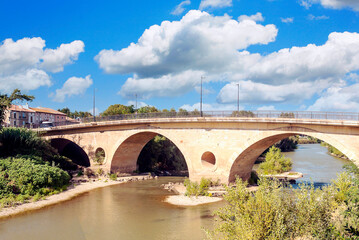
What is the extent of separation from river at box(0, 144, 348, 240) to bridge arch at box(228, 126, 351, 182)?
5.31 metres

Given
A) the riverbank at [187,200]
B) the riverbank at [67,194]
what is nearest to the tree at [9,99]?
the riverbank at [67,194]

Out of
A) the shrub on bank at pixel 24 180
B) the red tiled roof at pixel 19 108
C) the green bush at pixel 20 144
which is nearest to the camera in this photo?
the shrub on bank at pixel 24 180

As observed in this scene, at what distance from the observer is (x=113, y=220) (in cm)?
2038

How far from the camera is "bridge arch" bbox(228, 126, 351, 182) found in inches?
879

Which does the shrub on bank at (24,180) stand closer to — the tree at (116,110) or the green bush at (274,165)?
the green bush at (274,165)

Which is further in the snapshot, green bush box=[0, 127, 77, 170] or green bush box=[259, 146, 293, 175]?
green bush box=[259, 146, 293, 175]

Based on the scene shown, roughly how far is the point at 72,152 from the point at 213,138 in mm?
29846

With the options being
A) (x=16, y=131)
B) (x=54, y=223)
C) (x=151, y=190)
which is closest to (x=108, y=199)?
(x=151, y=190)

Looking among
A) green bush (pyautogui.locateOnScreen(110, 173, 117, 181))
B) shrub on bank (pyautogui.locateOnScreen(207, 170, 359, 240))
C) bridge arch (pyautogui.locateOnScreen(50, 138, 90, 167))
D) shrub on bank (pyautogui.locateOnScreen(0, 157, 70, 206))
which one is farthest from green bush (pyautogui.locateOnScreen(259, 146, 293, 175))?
bridge arch (pyautogui.locateOnScreen(50, 138, 90, 167))

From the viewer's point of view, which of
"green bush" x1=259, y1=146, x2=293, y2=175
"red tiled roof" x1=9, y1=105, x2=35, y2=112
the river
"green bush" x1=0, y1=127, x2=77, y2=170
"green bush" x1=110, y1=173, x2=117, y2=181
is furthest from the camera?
"red tiled roof" x1=9, y1=105, x2=35, y2=112

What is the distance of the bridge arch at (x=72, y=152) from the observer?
48.0m

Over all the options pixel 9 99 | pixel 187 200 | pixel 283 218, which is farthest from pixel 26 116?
pixel 283 218

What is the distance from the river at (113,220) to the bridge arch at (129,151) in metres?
10.2

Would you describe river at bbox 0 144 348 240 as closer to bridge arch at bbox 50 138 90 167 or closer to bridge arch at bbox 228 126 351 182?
bridge arch at bbox 228 126 351 182
